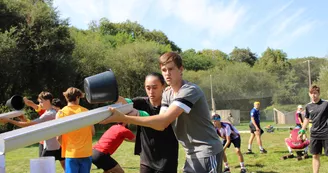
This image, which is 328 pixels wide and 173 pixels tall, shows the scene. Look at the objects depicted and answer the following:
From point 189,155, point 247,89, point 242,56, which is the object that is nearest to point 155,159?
point 189,155

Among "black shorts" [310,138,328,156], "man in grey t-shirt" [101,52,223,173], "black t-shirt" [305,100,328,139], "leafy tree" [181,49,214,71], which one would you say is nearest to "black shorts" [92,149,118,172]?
"man in grey t-shirt" [101,52,223,173]

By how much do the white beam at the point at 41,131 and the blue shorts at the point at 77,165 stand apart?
3.81 meters

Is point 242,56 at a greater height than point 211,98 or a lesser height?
greater

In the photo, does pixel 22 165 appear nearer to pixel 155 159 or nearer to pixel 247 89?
pixel 155 159

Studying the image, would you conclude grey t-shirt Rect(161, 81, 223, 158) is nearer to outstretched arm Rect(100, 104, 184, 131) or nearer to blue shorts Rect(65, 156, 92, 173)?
outstretched arm Rect(100, 104, 184, 131)

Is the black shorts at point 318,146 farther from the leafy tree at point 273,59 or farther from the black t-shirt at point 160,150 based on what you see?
the leafy tree at point 273,59

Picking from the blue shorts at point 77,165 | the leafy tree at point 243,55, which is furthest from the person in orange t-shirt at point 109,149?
the leafy tree at point 243,55

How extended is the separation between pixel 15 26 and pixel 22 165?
14286mm

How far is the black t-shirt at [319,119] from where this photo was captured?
760 cm

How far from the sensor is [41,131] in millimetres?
1567

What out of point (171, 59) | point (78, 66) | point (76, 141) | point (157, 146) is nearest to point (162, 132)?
point (157, 146)

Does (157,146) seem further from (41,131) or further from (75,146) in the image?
(41,131)

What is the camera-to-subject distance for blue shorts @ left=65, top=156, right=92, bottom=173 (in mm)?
5562

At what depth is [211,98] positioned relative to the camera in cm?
3812
